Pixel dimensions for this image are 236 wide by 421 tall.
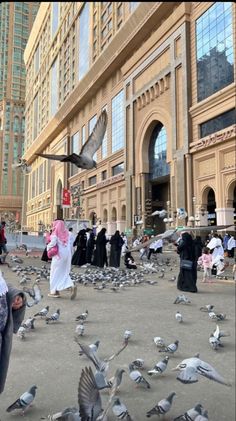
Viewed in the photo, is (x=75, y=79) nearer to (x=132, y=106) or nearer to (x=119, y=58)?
(x=119, y=58)

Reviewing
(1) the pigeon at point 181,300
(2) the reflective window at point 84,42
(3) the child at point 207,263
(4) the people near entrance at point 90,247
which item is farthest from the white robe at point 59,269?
(2) the reflective window at point 84,42

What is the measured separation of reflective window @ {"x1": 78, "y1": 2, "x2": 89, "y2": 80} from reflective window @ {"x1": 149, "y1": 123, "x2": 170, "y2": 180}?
19.4 metres

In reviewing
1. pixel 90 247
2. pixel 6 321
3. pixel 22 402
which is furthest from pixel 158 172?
pixel 6 321

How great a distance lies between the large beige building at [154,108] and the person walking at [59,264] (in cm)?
682

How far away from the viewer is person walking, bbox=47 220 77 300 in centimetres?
655

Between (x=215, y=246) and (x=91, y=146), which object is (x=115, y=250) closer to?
(x=215, y=246)

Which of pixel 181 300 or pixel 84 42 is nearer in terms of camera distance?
pixel 181 300

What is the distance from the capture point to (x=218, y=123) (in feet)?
73.5

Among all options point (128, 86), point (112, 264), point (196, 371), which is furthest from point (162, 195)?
point (196, 371)

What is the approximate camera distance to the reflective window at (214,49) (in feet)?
69.3

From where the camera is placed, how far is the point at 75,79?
162ft

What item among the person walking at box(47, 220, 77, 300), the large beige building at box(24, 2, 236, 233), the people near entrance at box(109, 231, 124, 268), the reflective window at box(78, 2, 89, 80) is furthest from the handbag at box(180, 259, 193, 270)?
the reflective window at box(78, 2, 89, 80)

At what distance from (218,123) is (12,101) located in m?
75.7

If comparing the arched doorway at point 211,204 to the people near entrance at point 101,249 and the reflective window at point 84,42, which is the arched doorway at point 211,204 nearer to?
the people near entrance at point 101,249
